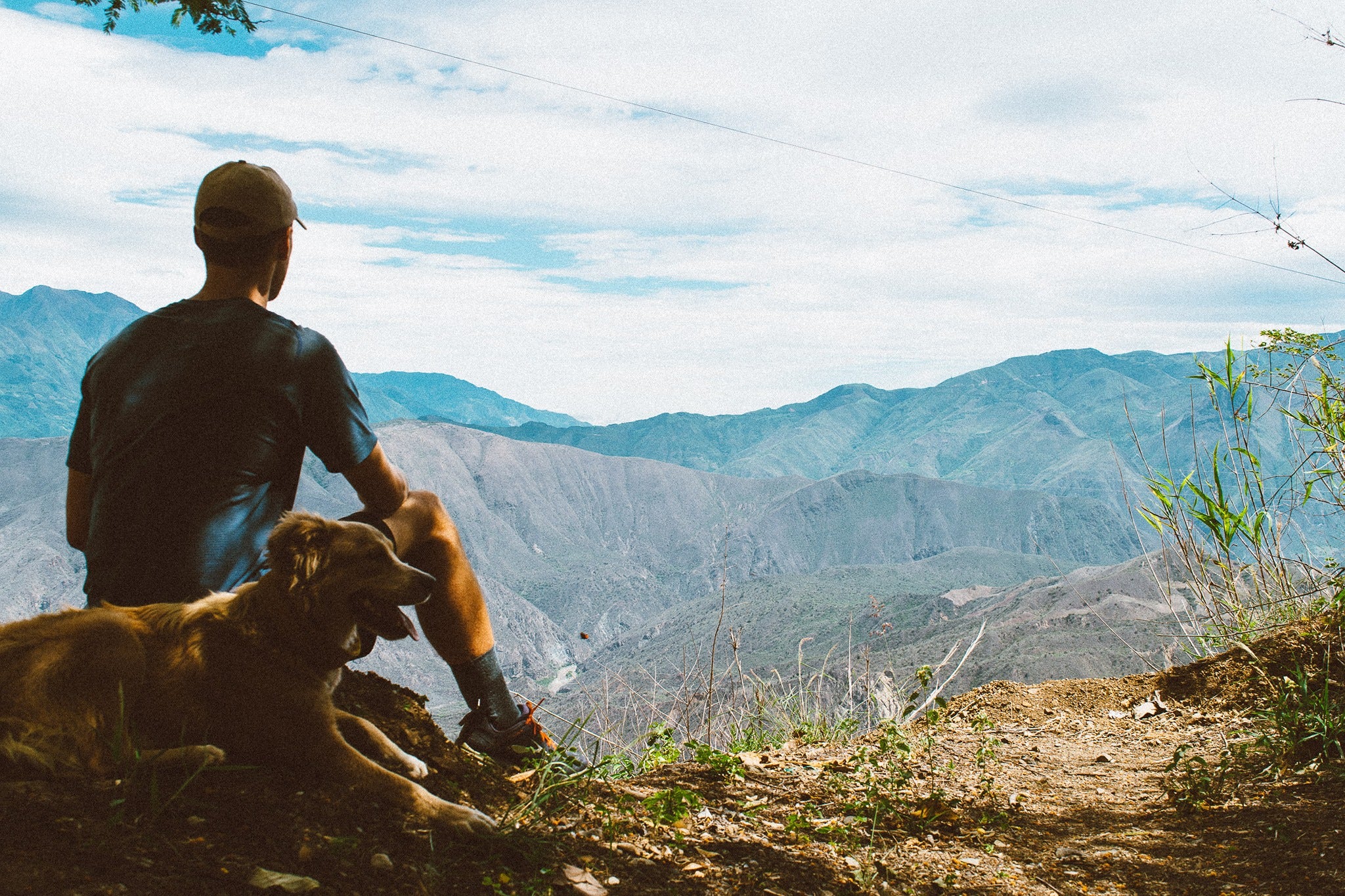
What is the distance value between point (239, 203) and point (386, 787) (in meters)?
1.52

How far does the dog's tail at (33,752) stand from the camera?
1.74 meters

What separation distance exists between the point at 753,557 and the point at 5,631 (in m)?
86.5

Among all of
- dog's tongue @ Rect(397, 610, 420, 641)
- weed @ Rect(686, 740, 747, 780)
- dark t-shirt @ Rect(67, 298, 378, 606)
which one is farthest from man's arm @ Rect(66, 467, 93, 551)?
weed @ Rect(686, 740, 747, 780)

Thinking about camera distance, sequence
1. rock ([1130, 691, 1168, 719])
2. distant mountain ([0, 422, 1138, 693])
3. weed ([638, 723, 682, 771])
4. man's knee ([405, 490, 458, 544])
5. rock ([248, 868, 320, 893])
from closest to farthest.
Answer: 1. rock ([248, 868, 320, 893])
2. man's knee ([405, 490, 458, 544])
3. weed ([638, 723, 682, 771])
4. rock ([1130, 691, 1168, 719])
5. distant mountain ([0, 422, 1138, 693])

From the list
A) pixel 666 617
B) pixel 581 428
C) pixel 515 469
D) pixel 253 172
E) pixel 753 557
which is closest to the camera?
pixel 253 172

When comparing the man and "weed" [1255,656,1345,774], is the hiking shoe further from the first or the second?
"weed" [1255,656,1345,774]

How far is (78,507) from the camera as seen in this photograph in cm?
234

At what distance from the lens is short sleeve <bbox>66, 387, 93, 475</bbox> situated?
222cm

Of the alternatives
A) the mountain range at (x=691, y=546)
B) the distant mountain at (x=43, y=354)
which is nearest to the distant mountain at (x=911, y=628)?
the mountain range at (x=691, y=546)

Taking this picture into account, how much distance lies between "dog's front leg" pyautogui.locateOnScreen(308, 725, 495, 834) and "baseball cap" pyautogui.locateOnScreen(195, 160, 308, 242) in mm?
1291

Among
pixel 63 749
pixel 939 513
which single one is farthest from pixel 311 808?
pixel 939 513

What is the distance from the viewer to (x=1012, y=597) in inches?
1090

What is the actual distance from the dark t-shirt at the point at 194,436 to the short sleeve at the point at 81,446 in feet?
0.25

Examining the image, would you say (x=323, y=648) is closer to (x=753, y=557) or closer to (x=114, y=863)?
(x=114, y=863)
